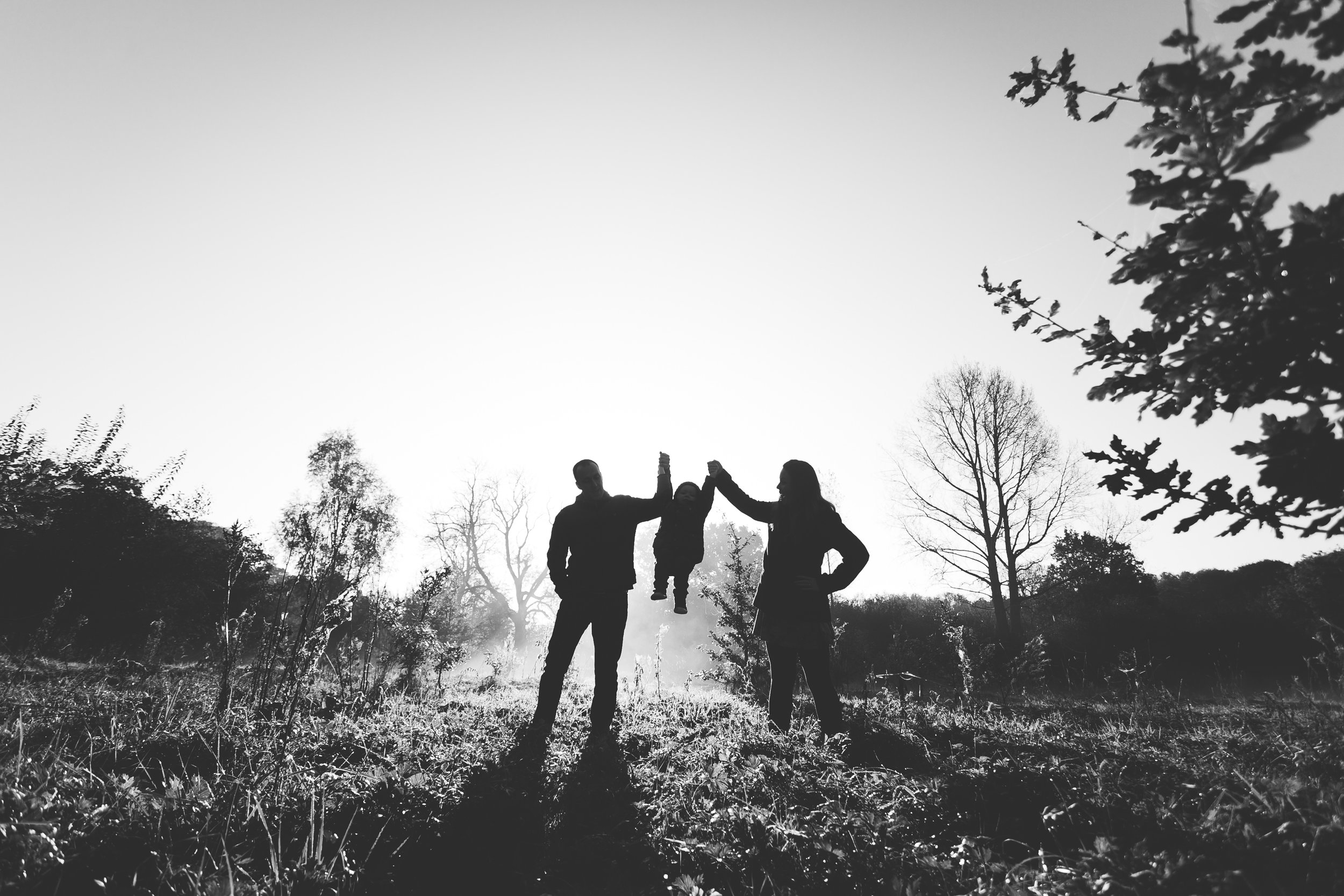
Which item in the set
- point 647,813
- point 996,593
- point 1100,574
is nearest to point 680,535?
point 647,813

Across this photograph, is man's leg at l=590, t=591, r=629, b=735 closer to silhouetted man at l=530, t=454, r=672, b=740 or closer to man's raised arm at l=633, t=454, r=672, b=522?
silhouetted man at l=530, t=454, r=672, b=740

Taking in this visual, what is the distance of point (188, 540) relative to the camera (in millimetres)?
16328

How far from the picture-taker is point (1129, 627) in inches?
599

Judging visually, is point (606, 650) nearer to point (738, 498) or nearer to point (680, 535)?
point (680, 535)

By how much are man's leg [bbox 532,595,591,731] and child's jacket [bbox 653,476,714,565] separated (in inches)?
30.1

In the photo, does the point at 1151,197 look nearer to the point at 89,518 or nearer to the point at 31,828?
the point at 31,828

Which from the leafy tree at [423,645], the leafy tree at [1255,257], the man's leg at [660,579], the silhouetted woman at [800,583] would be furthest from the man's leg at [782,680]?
the leafy tree at [423,645]

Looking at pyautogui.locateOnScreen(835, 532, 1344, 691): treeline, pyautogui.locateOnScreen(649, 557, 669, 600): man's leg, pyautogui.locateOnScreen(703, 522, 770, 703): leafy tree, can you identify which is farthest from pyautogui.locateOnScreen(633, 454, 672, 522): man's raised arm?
pyautogui.locateOnScreen(835, 532, 1344, 691): treeline

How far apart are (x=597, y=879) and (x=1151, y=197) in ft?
9.10

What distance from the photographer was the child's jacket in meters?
4.60

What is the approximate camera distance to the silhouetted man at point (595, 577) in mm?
4125

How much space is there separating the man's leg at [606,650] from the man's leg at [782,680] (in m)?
1.18

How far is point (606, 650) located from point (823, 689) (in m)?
1.65

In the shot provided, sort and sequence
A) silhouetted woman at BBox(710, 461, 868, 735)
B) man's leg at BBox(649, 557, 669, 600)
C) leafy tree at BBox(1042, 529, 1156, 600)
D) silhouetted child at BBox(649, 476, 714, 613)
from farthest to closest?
leafy tree at BBox(1042, 529, 1156, 600) < silhouetted child at BBox(649, 476, 714, 613) < man's leg at BBox(649, 557, 669, 600) < silhouetted woman at BBox(710, 461, 868, 735)
